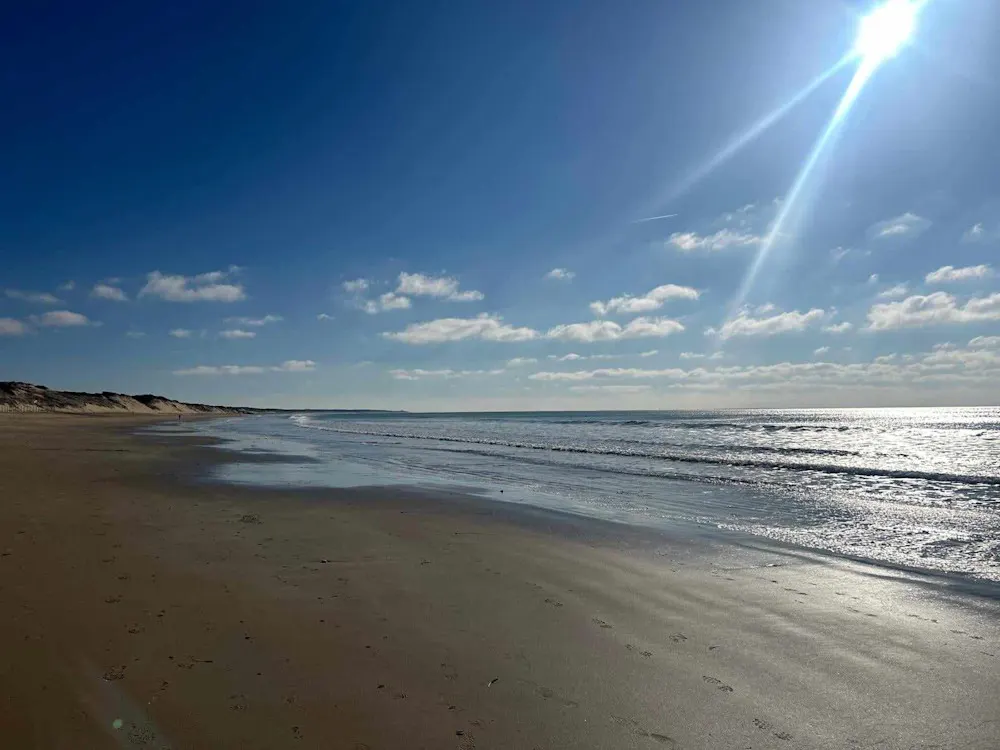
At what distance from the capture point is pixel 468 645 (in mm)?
5008

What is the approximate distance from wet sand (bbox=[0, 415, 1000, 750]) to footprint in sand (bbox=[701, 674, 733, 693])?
0.02 m

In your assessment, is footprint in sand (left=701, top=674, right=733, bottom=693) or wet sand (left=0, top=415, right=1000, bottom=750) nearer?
wet sand (left=0, top=415, right=1000, bottom=750)

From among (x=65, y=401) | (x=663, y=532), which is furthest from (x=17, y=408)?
(x=663, y=532)

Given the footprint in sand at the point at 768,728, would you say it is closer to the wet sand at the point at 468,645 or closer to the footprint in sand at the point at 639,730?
the wet sand at the point at 468,645

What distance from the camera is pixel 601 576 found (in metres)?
7.34

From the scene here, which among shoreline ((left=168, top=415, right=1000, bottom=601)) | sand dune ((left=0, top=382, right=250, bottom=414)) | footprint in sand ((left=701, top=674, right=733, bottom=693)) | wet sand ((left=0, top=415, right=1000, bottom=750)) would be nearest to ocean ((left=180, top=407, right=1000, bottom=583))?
shoreline ((left=168, top=415, right=1000, bottom=601))

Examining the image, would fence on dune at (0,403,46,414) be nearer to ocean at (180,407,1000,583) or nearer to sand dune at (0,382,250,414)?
sand dune at (0,382,250,414)

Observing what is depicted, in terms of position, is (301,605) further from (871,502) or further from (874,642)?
(871,502)

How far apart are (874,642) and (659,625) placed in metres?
1.98

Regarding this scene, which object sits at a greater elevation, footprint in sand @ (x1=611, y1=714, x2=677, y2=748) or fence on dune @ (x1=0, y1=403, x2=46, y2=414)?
fence on dune @ (x1=0, y1=403, x2=46, y2=414)

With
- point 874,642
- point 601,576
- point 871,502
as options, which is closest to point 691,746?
point 874,642

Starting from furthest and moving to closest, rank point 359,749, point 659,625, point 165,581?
point 165,581, point 659,625, point 359,749

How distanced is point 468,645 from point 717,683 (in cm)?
212

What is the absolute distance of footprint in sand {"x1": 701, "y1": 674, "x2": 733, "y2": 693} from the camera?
13.9ft
